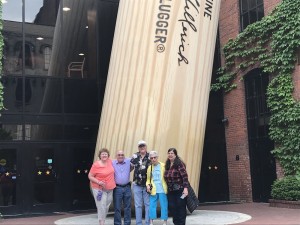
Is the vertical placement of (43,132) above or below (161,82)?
below

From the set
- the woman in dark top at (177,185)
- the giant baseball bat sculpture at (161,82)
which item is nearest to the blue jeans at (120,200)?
the woman in dark top at (177,185)

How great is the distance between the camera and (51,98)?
13.8 m

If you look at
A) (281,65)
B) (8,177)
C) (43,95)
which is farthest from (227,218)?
(43,95)

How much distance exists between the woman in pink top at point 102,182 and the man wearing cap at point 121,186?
179 mm

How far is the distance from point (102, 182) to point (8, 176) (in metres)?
5.65

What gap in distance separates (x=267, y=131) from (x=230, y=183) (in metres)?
2.52

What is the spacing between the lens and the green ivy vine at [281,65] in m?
12.7

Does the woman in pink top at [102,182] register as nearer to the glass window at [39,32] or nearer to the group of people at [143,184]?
the group of people at [143,184]

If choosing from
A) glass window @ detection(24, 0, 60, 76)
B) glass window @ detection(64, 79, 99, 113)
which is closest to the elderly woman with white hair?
glass window @ detection(64, 79, 99, 113)

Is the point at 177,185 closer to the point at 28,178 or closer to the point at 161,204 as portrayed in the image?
the point at 161,204

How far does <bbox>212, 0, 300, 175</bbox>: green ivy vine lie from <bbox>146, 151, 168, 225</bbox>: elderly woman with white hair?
18.1 ft

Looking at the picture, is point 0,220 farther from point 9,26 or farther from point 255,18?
point 255,18

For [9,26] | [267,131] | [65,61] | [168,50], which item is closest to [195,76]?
[168,50]

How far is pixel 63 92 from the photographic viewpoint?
1404cm
